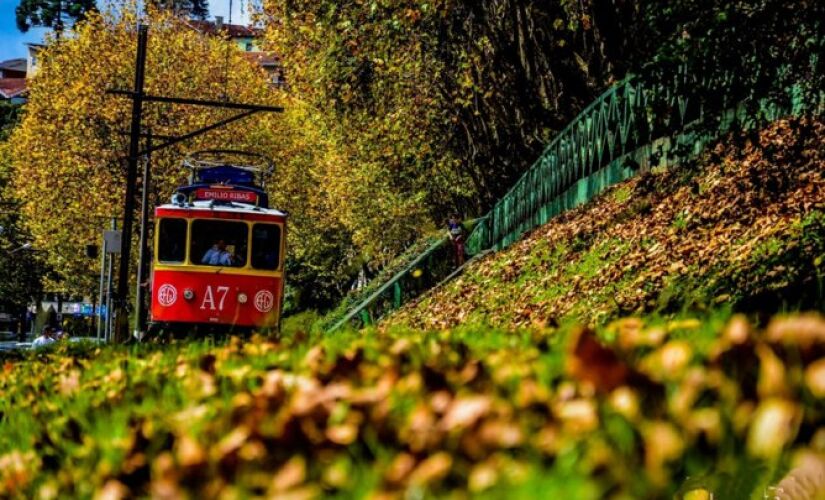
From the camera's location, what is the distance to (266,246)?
23.4 meters

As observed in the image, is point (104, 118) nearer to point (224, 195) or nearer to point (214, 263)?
point (224, 195)

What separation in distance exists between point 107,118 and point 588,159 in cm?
2511

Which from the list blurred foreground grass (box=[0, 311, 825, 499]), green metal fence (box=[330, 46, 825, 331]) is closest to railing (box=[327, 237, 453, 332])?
green metal fence (box=[330, 46, 825, 331])

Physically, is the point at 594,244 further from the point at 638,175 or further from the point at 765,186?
the point at 765,186

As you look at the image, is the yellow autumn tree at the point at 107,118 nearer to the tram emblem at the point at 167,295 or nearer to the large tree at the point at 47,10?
the tram emblem at the point at 167,295

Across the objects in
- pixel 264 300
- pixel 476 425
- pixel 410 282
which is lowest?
pixel 264 300

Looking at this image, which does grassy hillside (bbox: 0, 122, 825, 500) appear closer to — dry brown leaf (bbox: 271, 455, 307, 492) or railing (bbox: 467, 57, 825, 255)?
dry brown leaf (bbox: 271, 455, 307, 492)

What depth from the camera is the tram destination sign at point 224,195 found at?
23703mm

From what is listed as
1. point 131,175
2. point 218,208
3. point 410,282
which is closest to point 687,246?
point 218,208

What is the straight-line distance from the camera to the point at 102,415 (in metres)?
4.34

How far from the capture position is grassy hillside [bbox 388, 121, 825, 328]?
11484 millimetres

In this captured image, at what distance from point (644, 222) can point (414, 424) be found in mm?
15670

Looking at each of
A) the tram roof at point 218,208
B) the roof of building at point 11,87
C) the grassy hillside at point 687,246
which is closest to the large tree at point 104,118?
the tram roof at point 218,208

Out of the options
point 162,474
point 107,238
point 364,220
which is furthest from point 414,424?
point 364,220
